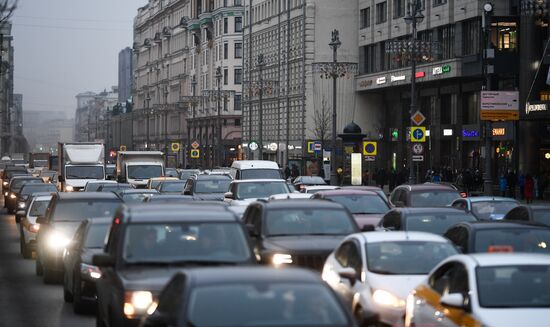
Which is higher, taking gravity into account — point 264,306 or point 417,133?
point 417,133

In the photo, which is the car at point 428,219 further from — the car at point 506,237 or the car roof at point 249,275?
the car roof at point 249,275

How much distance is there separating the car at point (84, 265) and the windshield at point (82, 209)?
96.7 inches

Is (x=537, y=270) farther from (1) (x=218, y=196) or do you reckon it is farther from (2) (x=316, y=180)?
(2) (x=316, y=180)

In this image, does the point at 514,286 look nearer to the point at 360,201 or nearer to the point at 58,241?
the point at 58,241

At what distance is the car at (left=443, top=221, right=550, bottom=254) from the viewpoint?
16.2 metres

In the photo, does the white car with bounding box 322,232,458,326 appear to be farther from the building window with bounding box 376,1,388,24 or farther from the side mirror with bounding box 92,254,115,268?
the building window with bounding box 376,1,388,24

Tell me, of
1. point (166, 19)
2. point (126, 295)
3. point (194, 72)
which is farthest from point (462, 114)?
point (166, 19)

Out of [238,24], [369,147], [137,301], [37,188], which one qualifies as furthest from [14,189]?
[238,24]

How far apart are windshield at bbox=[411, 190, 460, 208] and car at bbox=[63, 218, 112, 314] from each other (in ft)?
39.8

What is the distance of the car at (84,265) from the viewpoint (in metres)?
17.8

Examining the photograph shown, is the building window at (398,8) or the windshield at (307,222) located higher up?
the building window at (398,8)

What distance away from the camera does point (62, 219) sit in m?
22.6

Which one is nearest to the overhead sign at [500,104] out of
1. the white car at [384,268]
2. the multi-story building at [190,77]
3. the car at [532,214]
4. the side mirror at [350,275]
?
the car at [532,214]

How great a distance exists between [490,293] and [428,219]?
9.84 meters
